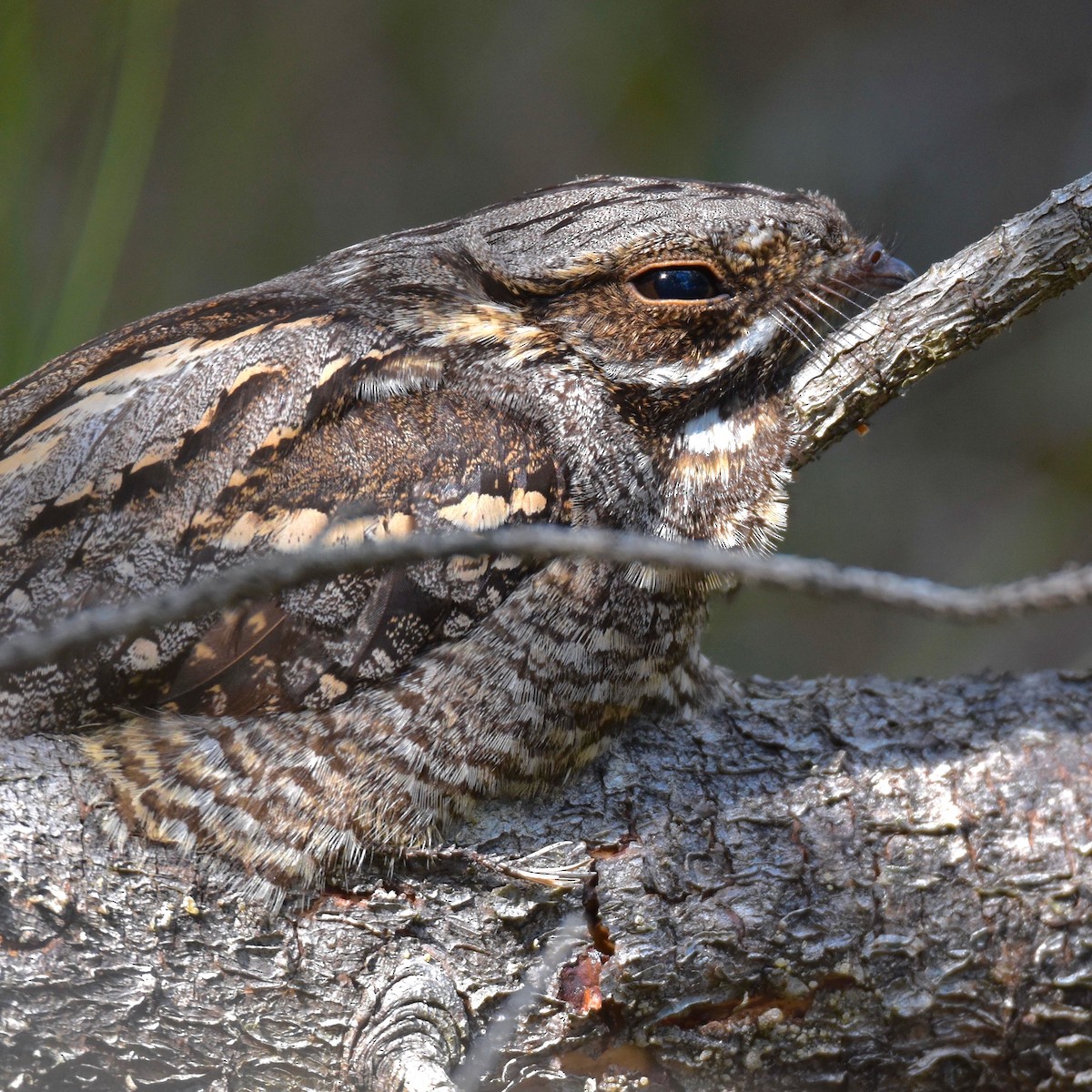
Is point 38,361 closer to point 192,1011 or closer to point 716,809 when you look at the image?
point 192,1011

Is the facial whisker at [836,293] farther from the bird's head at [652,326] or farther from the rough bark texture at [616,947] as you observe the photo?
the rough bark texture at [616,947]

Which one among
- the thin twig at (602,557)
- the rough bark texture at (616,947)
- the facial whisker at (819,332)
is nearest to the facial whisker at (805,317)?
the facial whisker at (819,332)

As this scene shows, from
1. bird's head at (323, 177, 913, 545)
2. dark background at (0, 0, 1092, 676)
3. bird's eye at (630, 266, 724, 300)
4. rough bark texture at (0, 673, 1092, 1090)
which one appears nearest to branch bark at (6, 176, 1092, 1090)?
rough bark texture at (0, 673, 1092, 1090)

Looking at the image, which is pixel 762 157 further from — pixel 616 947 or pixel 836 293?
pixel 616 947

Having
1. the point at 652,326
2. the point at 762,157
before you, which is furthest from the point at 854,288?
the point at 762,157

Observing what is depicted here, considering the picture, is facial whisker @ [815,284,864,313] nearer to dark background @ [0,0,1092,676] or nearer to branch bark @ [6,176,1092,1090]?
branch bark @ [6,176,1092,1090]
